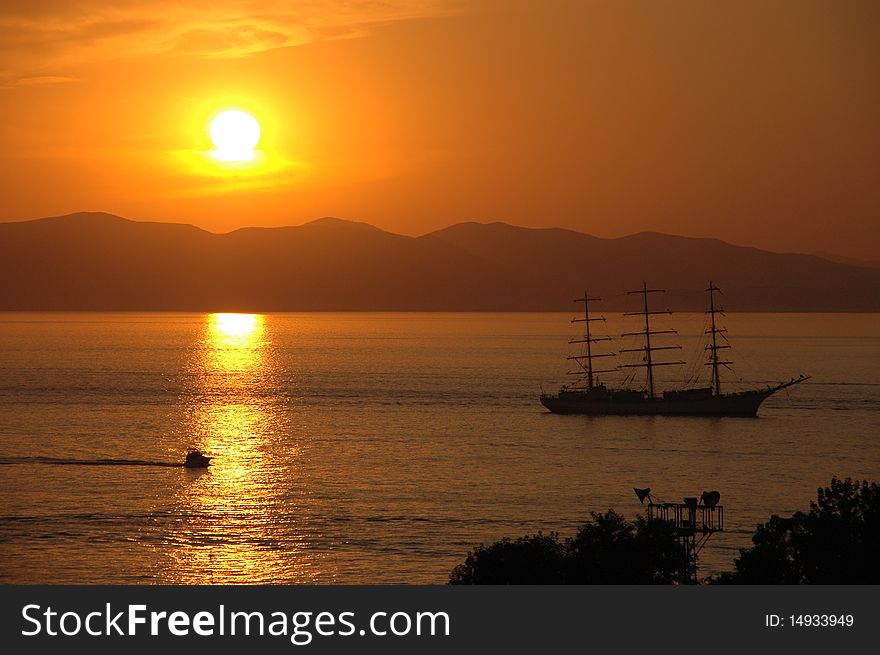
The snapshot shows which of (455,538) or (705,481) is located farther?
(705,481)

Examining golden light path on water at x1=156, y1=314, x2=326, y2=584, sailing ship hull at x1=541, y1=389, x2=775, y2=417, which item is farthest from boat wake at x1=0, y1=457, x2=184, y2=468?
sailing ship hull at x1=541, y1=389, x2=775, y2=417

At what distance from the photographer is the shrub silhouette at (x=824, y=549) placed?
1241 inches

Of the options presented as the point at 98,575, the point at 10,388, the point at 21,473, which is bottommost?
the point at 98,575

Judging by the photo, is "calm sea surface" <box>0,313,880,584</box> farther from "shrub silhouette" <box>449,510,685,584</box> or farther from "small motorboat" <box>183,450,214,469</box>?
"shrub silhouette" <box>449,510,685,584</box>

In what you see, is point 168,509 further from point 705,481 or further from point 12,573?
point 705,481

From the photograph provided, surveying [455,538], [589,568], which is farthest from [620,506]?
[589,568]

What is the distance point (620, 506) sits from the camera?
7056cm

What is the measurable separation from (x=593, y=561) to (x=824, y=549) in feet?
23.8

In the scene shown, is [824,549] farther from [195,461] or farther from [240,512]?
[195,461]

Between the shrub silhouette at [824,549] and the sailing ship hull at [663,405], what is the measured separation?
102889 millimetres

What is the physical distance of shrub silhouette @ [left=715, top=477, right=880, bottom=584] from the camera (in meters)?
31.5

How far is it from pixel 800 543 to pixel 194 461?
62958 mm

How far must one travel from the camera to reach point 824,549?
3250 centimetres

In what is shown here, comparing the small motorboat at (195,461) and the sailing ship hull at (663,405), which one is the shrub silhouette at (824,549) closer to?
the small motorboat at (195,461)
